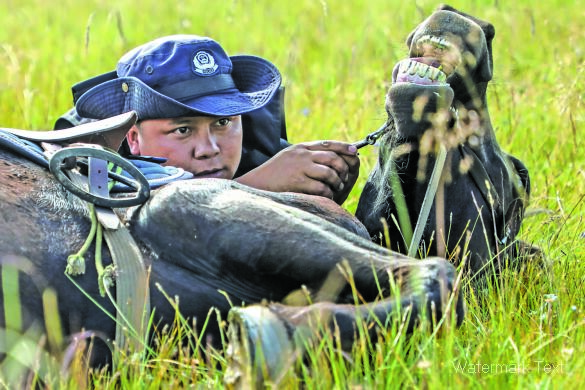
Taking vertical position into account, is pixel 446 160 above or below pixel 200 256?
above

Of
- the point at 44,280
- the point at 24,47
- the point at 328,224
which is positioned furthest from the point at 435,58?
the point at 24,47

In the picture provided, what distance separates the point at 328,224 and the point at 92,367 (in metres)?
0.77

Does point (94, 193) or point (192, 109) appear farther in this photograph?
point (192, 109)

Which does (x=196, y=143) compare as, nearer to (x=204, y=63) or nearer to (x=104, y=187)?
(x=204, y=63)

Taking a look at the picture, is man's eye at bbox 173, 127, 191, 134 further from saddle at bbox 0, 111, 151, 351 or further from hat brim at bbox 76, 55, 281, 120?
saddle at bbox 0, 111, 151, 351

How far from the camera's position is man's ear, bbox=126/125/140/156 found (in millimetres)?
4027

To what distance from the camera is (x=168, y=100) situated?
379 centimetres

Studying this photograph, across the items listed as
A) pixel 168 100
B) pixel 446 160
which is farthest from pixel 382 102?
pixel 446 160

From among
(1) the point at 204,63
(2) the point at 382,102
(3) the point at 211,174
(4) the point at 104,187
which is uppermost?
(1) the point at 204,63

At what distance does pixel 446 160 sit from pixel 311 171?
46cm

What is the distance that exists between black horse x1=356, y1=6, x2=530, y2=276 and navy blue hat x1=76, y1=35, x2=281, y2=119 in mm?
673

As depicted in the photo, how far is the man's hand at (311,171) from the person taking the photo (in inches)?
140

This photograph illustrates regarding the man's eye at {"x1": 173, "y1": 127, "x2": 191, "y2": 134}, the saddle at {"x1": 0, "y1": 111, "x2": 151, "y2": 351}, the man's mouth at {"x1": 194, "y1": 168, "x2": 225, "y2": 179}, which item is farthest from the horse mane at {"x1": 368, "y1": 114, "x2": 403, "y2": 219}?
the saddle at {"x1": 0, "y1": 111, "x2": 151, "y2": 351}

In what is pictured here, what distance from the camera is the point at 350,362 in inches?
104
